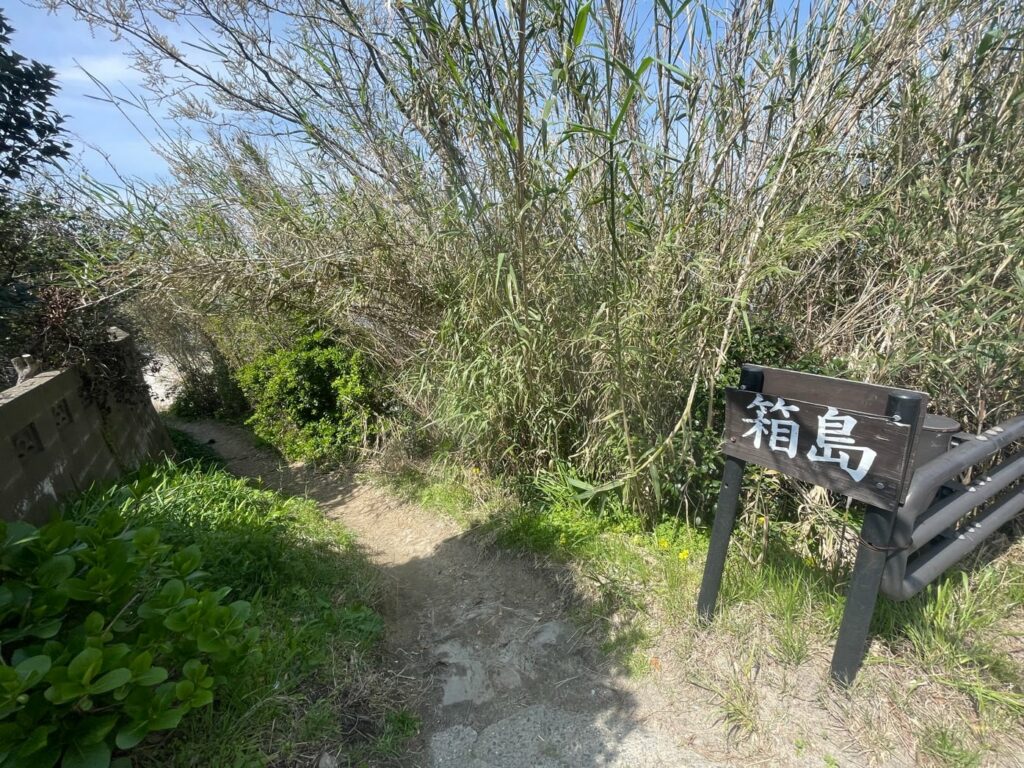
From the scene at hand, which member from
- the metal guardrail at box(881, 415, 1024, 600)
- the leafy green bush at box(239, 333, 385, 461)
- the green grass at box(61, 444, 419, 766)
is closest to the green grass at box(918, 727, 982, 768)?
the metal guardrail at box(881, 415, 1024, 600)

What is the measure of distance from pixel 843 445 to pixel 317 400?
445 cm

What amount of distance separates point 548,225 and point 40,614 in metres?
2.37

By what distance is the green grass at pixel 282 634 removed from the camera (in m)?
1.52

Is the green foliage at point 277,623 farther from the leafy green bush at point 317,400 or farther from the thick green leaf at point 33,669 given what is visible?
the leafy green bush at point 317,400

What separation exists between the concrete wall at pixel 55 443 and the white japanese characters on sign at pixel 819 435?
322 centimetres

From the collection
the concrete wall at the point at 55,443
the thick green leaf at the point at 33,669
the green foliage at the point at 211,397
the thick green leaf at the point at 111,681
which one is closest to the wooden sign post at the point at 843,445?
the thick green leaf at the point at 111,681

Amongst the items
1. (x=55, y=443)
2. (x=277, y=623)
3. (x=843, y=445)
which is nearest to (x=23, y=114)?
(x=55, y=443)

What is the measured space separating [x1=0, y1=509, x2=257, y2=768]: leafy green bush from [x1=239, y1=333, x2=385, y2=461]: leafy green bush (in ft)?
10.2

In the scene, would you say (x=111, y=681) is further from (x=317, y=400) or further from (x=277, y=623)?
(x=317, y=400)

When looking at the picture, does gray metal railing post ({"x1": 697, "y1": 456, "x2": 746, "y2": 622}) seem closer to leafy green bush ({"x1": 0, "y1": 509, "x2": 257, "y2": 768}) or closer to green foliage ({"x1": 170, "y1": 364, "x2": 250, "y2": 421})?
leafy green bush ({"x1": 0, "y1": 509, "x2": 257, "y2": 768})

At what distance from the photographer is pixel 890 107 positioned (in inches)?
90.4

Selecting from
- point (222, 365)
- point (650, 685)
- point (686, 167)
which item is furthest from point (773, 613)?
point (222, 365)

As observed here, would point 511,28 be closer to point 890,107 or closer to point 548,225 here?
point 548,225

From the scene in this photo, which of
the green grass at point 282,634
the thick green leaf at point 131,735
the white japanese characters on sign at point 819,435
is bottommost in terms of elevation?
the green grass at point 282,634
